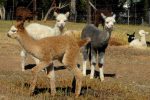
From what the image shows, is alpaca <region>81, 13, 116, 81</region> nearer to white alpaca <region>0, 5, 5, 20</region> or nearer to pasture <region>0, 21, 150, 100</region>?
pasture <region>0, 21, 150, 100</region>

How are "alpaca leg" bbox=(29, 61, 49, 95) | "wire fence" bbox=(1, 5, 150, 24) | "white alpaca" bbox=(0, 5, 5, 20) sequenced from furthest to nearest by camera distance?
"white alpaca" bbox=(0, 5, 5, 20) → "wire fence" bbox=(1, 5, 150, 24) → "alpaca leg" bbox=(29, 61, 49, 95)

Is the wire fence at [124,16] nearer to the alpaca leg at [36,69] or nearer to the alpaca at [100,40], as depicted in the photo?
the alpaca at [100,40]

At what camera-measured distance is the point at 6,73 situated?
13156 mm

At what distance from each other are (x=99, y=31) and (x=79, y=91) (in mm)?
3345

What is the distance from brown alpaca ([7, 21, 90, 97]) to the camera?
9.49 metres

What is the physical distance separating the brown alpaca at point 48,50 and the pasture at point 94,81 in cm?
43

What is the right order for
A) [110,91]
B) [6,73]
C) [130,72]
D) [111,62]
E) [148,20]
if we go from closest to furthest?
[110,91]
[6,73]
[130,72]
[111,62]
[148,20]

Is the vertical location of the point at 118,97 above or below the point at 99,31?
below

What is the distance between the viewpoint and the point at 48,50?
952 centimetres

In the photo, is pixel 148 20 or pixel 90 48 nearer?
pixel 90 48

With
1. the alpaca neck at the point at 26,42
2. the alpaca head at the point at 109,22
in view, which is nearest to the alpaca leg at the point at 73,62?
the alpaca neck at the point at 26,42

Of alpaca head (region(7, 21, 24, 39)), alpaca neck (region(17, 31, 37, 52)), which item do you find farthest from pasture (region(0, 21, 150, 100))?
alpaca head (region(7, 21, 24, 39))

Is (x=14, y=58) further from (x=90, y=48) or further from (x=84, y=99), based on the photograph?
(x=84, y=99)

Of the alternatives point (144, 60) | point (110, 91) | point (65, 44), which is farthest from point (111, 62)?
point (65, 44)
